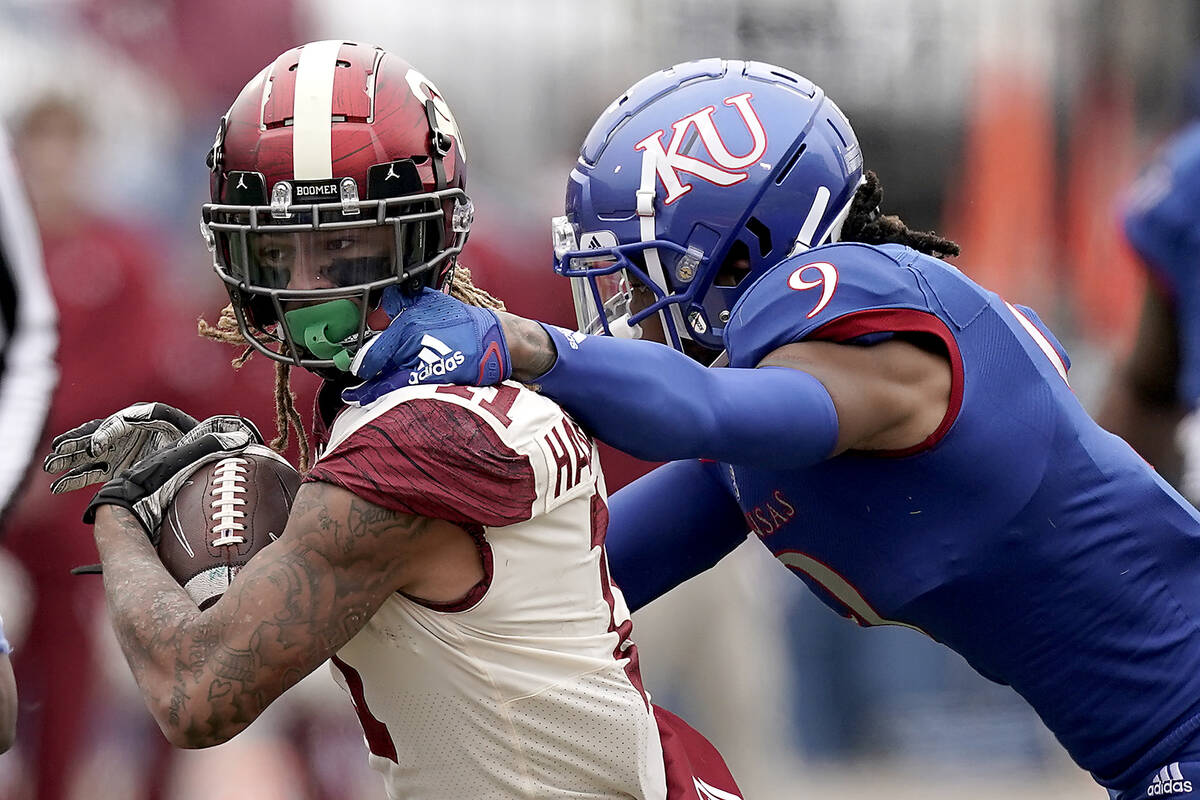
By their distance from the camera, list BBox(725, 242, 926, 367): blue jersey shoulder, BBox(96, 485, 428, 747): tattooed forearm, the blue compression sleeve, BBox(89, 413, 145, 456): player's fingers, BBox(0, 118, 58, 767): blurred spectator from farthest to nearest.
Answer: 1. BBox(0, 118, 58, 767): blurred spectator
2. BBox(89, 413, 145, 456): player's fingers
3. BBox(725, 242, 926, 367): blue jersey shoulder
4. the blue compression sleeve
5. BBox(96, 485, 428, 747): tattooed forearm

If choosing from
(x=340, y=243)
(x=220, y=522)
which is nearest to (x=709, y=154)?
(x=340, y=243)

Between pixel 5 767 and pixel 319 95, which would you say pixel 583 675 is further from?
pixel 5 767

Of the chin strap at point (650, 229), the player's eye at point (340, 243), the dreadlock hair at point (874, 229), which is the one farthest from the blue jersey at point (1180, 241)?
the player's eye at point (340, 243)

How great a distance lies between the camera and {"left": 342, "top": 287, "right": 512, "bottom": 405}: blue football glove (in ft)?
6.64

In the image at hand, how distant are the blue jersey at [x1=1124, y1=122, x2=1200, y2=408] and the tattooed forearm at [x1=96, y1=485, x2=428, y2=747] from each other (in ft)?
9.08

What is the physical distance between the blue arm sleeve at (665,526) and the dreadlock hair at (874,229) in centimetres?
55

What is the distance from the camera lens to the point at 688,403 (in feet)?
7.03

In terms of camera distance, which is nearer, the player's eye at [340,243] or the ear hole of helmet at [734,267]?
the player's eye at [340,243]

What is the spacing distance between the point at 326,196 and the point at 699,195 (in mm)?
786

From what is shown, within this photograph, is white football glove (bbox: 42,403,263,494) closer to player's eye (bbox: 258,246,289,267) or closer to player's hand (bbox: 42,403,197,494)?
player's hand (bbox: 42,403,197,494)

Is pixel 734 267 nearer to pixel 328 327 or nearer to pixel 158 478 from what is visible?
pixel 328 327

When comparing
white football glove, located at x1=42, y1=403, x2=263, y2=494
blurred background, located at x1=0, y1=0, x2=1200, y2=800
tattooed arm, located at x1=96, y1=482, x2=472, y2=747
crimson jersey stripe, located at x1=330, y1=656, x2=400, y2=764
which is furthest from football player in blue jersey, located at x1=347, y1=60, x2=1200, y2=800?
blurred background, located at x1=0, y1=0, x2=1200, y2=800

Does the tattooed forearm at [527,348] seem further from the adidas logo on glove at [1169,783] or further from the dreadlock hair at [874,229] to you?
the adidas logo on glove at [1169,783]

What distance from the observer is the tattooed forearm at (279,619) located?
192 centimetres
